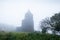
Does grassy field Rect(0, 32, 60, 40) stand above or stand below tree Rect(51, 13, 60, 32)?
below

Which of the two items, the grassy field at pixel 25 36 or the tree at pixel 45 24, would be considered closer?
the grassy field at pixel 25 36

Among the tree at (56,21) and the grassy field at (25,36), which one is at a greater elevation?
the tree at (56,21)

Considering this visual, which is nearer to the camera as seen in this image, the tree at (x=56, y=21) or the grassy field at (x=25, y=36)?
the grassy field at (x=25, y=36)

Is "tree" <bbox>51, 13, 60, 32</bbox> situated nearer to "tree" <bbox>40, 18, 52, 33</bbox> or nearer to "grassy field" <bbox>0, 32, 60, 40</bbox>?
"tree" <bbox>40, 18, 52, 33</bbox>

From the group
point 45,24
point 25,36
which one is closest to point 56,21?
point 45,24

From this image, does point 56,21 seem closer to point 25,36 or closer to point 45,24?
point 45,24

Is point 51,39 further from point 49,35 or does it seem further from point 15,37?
point 15,37

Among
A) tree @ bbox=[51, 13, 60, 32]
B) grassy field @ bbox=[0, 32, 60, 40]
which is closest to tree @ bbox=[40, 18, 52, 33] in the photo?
tree @ bbox=[51, 13, 60, 32]

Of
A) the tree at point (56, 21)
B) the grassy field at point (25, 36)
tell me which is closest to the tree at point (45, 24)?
the tree at point (56, 21)

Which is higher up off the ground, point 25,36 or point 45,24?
point 45,24

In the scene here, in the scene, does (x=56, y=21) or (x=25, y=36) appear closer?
(x=25, y=36)

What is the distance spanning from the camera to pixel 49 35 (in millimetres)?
5676

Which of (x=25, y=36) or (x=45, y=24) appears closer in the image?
(x=25, y=36)

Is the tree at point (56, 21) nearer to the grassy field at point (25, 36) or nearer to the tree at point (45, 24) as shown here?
the tree at point (45, 24)
